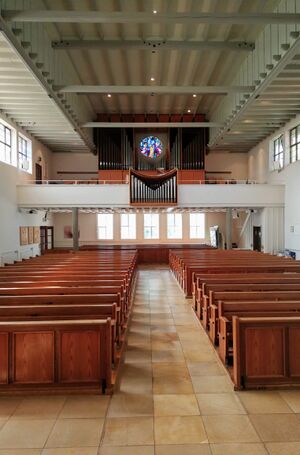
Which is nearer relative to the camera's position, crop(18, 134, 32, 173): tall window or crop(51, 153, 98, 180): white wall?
crop(18, 134, 32, 173): tall window

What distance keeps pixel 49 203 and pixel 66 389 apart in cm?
1100

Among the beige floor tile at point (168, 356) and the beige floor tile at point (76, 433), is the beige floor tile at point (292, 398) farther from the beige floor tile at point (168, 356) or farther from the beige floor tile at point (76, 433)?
the beige floor tile at point (76, 433)

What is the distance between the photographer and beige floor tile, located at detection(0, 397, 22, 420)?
122 inches

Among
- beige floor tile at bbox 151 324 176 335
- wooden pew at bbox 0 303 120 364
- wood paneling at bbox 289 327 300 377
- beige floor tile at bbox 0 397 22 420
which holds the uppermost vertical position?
wooden pew at bbox 0 303 120 364

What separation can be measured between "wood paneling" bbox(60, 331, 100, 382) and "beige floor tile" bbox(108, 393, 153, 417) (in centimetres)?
32

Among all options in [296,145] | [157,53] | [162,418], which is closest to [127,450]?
[162,418]

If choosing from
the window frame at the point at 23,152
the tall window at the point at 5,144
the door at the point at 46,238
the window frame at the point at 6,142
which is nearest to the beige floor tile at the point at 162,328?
the window frame at the point at 6,142

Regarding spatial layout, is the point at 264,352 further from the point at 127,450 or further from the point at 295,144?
A: the point at 295,144

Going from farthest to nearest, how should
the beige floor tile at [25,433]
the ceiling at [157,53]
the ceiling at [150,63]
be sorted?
the ceiling at [157,53] < the ceiling at [150,63] < the beige floor tile at [25,433]

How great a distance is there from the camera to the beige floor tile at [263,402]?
10.2 feet

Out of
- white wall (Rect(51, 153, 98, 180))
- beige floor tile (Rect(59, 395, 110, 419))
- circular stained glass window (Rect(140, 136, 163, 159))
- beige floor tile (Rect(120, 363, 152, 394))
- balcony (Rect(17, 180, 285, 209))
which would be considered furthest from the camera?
white wall (Rect(51, 153, 98, 180))

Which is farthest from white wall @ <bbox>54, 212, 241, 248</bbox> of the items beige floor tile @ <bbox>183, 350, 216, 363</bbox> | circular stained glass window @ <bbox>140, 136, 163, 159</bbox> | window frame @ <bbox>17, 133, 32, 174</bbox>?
beige floor tile @ <bbox>183, 350, 216, 363</bbox>

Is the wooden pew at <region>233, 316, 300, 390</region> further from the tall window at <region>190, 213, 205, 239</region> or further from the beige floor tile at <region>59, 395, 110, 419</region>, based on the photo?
the tall window at <region>190, 213, 205, 239</region>

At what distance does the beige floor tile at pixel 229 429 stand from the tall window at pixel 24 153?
1215 centimetres
